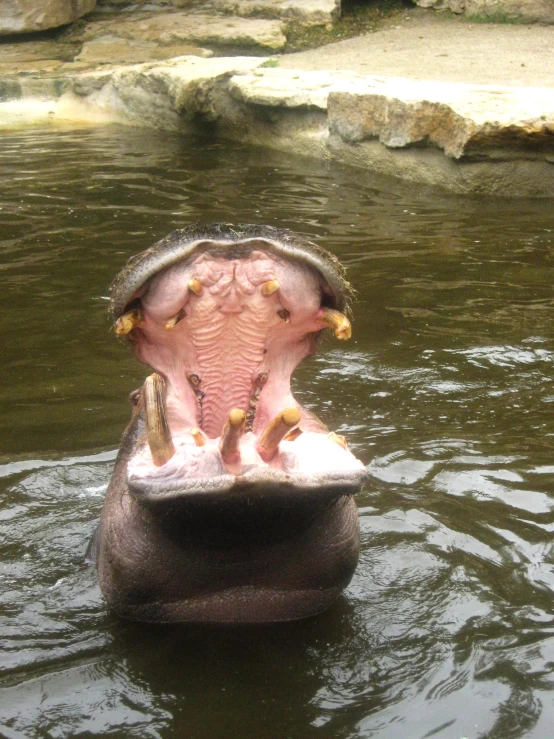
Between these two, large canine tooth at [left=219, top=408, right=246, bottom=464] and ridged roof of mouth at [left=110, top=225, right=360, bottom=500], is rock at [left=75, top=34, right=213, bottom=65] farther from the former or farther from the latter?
large canine tooth at [left=219, top=408, right=246, bottom=464]

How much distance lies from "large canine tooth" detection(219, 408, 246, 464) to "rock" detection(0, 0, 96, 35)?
13986mm

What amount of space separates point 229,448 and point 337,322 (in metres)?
0.51

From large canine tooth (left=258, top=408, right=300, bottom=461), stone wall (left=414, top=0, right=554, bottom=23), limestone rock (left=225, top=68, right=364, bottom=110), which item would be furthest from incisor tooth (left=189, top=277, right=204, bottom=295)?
stone wall (left=414, top=0, right=554, bottom=23)

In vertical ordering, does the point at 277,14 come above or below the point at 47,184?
above

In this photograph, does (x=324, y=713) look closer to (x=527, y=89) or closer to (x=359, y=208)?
(x=359, y=208)

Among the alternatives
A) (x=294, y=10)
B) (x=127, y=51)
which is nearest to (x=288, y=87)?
(x=127, y=51)

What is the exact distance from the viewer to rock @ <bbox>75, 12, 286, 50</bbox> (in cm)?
1418

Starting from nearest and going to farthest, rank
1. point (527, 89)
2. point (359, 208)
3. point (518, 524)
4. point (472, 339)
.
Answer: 1. point (518, 524)
2. point (472, 339)
3. point (359, 208)
4. point (527, 89)

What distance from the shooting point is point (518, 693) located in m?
2.77

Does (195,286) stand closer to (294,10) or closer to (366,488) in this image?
(366,488)

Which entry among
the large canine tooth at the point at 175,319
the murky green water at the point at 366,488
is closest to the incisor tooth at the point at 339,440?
the large canine tooth at the point at 175,319

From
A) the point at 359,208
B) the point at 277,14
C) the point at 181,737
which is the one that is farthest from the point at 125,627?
the point at 277,14

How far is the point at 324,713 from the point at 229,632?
42 centimetres

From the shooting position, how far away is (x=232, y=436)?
2.31 m
